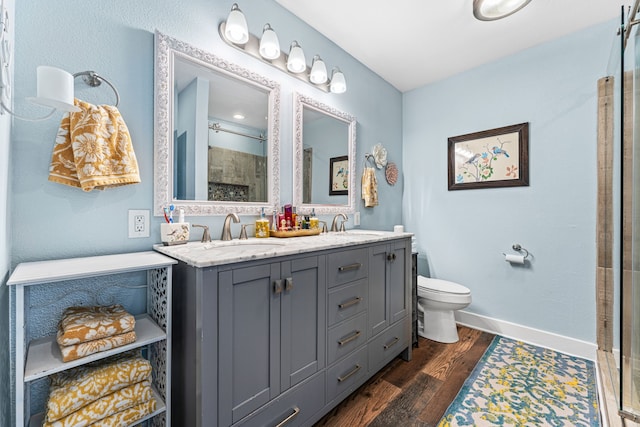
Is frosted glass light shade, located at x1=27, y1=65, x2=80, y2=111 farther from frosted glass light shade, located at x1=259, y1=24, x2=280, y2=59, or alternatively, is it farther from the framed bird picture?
the framed bird picture

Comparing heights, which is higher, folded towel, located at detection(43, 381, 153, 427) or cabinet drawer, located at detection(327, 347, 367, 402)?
→ folded towel, located at detection(43, 381, 153, 427)

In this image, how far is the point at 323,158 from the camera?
2160mm

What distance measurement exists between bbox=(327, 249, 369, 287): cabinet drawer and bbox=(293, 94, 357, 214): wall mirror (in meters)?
0.63

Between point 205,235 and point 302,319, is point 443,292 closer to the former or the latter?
point 302,319

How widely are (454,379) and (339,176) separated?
64.7 inches

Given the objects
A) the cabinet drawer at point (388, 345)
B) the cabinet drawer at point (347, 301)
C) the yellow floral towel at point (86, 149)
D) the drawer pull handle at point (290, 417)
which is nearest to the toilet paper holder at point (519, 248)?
the cabinet drawer at point (388, 345)

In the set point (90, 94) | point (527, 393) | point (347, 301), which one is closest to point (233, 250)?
point (347, 301)

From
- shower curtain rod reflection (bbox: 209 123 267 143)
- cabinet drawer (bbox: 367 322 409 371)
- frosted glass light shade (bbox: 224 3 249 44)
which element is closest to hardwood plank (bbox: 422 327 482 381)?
cabinet drawer (bbox: 367 322 409 371)

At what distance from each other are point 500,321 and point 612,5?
95.2 inches

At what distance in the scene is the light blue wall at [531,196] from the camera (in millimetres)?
2037

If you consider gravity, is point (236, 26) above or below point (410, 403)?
above

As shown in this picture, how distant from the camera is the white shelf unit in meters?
0.79

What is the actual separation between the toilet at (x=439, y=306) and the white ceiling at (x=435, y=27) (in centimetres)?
199

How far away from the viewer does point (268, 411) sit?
112cm
